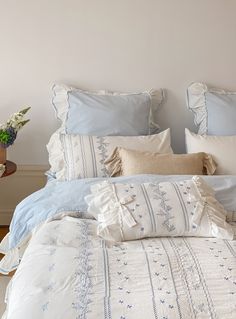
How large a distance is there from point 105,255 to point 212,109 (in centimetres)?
127

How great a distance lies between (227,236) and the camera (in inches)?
66.7

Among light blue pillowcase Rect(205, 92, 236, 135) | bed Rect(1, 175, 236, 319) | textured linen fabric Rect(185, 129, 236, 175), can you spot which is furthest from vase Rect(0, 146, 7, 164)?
light blue pillowcase Rect(205, 92, 236, 135)

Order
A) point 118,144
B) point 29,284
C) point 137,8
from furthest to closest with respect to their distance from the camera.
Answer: point 137,8, point 118,144, point 29,284

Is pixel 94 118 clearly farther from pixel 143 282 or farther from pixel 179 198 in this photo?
pixel 143 282

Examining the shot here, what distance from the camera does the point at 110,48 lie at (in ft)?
8.22

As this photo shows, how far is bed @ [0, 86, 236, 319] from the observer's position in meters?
1.21

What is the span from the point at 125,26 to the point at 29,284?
1.68 meters

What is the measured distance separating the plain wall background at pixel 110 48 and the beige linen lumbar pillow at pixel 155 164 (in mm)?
556

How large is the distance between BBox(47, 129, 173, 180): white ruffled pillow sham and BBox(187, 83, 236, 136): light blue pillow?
Result: 288mm

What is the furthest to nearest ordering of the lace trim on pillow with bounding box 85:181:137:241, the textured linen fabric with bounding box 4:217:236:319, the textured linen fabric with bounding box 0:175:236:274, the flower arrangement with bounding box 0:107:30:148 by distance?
the flower arrangement with bounding box 0:107:30:148, the textured linen fabric with bounding box 0:175:236:274, the lace trim on pillow with bounding box 85:181:137:241, the textured linen fabric with bounding box 4:217:236:319

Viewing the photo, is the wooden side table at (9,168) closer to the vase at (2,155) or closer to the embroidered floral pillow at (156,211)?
the vase at (2,155)

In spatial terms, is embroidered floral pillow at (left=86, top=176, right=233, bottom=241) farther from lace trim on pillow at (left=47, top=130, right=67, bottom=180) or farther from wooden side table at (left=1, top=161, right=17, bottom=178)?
wooden side table at (left=1, top=161, right=17, bottom=178)

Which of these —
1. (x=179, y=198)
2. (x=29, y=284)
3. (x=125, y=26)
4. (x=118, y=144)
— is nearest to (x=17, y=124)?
(x=118, y=144)

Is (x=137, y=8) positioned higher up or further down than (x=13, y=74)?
higher up
